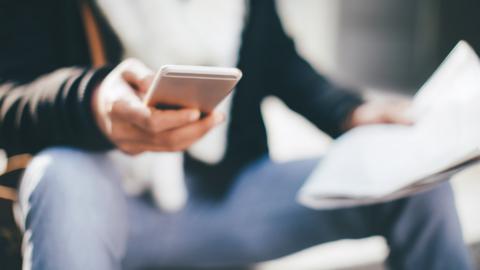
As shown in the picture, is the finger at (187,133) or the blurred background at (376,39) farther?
the blurred background at (376,39)

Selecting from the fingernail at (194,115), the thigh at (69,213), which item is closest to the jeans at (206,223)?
the thigh at (69,213)

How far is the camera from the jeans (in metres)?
→ 0.38

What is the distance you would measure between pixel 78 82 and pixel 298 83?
1.15 ft

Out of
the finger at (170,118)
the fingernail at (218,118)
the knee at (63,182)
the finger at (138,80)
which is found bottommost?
A: the knee at (63,182)

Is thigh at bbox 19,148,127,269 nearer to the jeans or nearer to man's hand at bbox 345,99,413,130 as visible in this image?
the jeans

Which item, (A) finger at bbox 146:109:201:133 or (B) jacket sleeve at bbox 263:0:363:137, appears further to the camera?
(B) jacket sleeve at bbox 263:0:363:137

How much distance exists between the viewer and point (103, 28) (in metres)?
0.55

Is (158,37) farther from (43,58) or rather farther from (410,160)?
(410,160)

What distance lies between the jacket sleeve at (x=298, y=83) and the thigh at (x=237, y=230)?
0.37 feet

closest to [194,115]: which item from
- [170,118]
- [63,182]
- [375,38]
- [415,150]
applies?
[170,118]

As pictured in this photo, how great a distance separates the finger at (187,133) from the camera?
40 cm


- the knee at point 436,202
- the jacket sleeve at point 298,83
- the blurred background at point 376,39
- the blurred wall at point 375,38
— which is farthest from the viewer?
the blurred wall at point 375,38

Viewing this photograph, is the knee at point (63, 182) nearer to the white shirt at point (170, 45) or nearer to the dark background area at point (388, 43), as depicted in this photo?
the white shirt at point (170, 45)

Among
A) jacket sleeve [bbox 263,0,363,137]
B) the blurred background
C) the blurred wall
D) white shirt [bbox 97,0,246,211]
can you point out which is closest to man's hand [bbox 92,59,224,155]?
white shirt [bbox 97,0,246,211]
